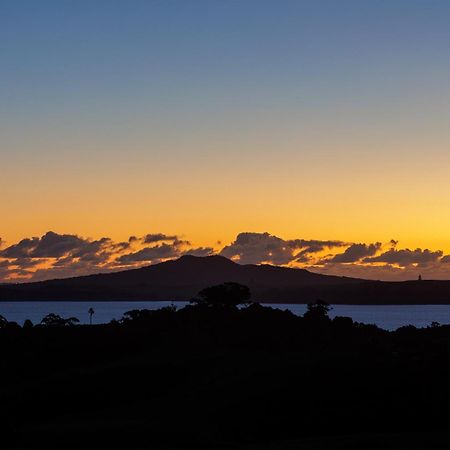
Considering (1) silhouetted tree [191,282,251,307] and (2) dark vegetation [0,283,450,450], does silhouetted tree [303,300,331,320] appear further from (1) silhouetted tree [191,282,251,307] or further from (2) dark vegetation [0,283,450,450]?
(1) silhouetted tree [191,282,251,307]

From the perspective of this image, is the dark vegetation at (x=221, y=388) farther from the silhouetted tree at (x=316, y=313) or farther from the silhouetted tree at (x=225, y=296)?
the silhouetted tree at (x=225, y=296)

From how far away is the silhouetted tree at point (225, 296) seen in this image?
125438mm

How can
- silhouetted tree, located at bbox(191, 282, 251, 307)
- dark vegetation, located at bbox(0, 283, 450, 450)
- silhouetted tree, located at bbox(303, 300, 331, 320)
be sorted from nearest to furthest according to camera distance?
dark vegetation, located at bbox(0, 283, 450, 450), silhouetted tree, located at bbox(303, 300, 331, 320), silhouetted tree, located at bbox(191, 282, 251, 307)

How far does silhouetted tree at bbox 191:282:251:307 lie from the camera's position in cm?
12544

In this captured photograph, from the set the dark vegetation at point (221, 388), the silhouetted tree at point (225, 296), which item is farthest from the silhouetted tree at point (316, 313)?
the silhouetted tree at point (225, 296)

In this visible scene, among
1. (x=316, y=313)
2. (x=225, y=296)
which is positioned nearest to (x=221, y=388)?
(x=316, y=313)

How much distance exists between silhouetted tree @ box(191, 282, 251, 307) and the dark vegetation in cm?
2063

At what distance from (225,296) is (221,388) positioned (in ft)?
188

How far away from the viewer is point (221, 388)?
68500 millimetres

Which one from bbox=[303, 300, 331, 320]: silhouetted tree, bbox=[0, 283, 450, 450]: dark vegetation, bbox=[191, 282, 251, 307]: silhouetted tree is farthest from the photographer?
bbox=[191, 282, 251, 307]: silhouetted tree

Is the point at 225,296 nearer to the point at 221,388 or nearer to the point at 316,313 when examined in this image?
the point at 316,313

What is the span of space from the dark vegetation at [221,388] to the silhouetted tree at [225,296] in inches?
812

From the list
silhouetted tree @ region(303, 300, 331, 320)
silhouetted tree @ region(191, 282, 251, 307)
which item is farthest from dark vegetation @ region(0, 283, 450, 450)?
silhouetted tree @ region(191, 282, 251, 307)

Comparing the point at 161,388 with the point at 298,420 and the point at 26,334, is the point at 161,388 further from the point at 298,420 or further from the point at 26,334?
the point at 26,334
